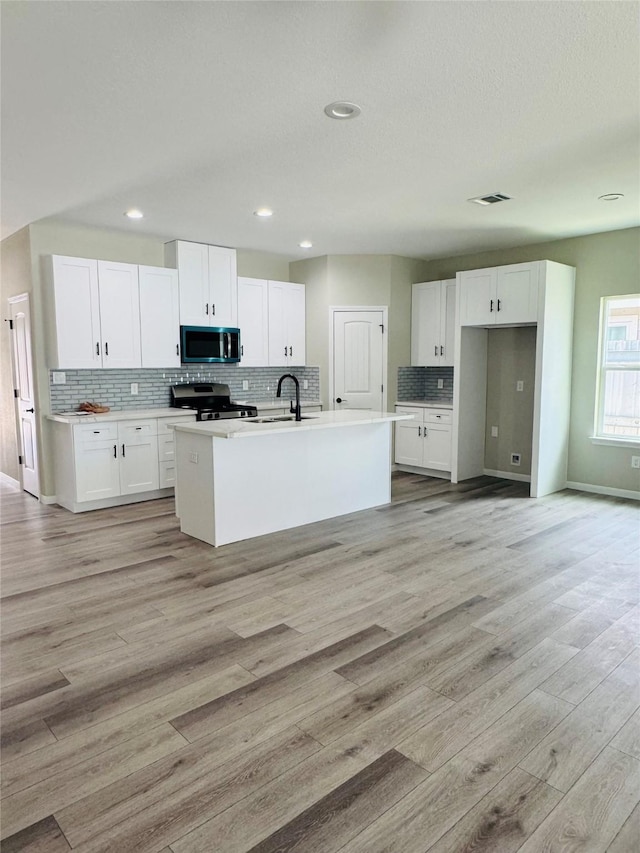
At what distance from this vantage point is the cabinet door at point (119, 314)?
5.50 m

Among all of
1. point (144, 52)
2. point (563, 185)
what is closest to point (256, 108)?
point (144, 52)

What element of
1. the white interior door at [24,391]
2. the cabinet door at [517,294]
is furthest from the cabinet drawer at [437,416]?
the white interior door at [24,391]

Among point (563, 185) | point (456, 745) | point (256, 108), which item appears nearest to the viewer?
point (456, 745)

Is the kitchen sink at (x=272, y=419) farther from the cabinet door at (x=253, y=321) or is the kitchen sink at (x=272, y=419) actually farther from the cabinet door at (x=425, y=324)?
the cabinet door at (x=425, y=324)

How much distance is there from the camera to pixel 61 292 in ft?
17.1

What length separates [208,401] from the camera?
6555mm

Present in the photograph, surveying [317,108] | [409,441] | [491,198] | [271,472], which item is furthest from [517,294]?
[317,108]

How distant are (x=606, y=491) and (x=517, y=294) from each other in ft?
7.42

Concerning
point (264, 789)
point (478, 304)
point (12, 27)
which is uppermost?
point (12, 27)

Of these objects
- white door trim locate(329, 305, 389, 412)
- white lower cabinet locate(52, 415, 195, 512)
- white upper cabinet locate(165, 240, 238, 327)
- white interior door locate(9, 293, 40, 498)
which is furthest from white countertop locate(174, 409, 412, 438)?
white interior door locate(9, 293, 40, 498)

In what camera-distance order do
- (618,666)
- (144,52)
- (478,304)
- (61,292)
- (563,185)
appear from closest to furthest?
1. (144,52)
2. (618,666)
3. (563,185)
4. (61,292)
5. (478,304)

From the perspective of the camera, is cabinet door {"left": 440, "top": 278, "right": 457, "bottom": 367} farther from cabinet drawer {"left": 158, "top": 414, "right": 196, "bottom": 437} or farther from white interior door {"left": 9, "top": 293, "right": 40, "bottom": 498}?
white interior door {"left": 9, "top": 293, "right": 40, "bottom": 498}

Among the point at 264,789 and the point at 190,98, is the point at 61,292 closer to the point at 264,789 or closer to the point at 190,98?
the point at 190,98

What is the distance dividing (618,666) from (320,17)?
3.04 metres
